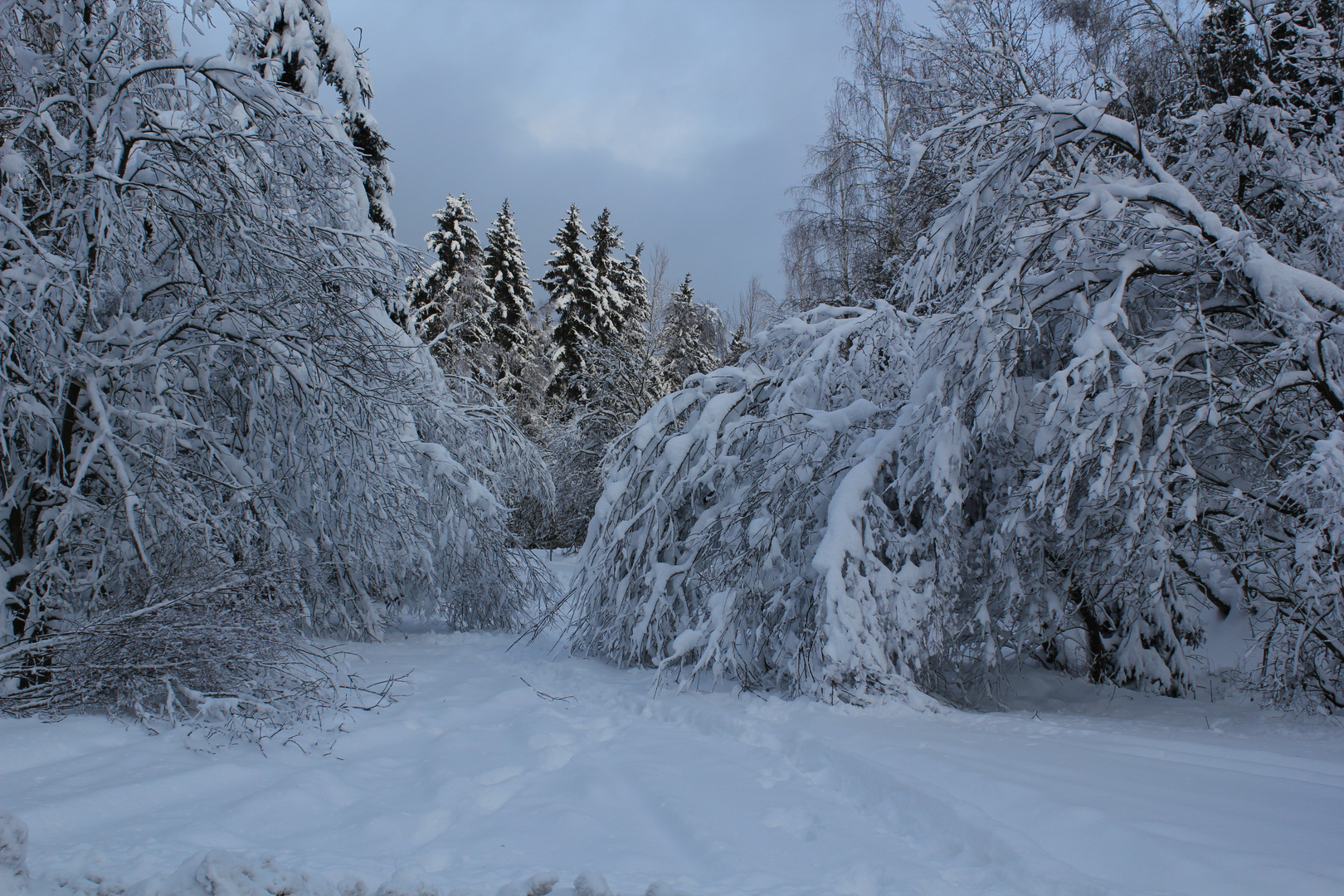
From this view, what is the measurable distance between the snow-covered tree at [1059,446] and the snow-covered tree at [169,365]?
261 centimetres

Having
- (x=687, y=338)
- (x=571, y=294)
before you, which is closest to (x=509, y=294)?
(x=571, y=294)

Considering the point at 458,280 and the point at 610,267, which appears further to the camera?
the point at 610,267

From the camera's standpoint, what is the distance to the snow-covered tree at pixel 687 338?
21.4 m

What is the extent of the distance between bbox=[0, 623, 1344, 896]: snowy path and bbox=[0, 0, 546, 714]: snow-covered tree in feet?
2.48

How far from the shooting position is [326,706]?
13.6 feet

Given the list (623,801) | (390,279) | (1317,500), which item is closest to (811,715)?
(623,801)

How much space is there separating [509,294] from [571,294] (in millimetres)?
2161

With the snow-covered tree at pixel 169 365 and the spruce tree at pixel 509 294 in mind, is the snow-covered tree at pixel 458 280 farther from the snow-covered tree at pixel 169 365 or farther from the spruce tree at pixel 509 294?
the snow-covered tree at pixel 169 365

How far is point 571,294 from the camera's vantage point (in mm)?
26250

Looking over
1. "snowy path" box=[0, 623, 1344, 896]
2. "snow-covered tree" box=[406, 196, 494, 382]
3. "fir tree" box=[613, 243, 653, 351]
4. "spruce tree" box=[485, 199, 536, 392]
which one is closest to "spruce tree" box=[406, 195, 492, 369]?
"snow-covered tree" box=[406, 196, 494, 382]

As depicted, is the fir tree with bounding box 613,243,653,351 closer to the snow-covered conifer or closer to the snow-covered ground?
the snow-covered conifer

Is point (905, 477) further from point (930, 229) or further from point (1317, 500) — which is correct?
point (1317, 500)

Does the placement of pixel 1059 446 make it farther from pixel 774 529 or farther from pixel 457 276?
pixel 457 276

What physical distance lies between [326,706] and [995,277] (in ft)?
15.4
